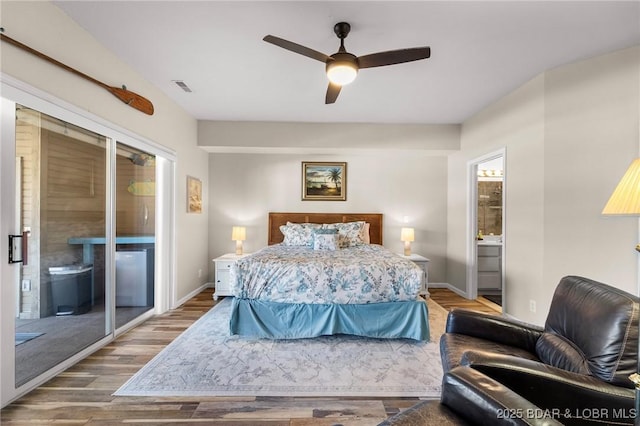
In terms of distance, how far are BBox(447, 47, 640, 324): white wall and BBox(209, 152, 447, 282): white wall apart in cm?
159

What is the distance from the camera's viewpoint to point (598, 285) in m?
Result: 1.56

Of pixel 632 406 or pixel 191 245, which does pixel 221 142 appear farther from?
pixel 632 406

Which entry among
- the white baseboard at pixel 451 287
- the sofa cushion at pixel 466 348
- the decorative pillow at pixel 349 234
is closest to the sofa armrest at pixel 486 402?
the sofa cushion at pixel 466 348

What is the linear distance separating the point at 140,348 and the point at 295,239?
7.60 ft

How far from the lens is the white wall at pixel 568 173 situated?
8.06 ft

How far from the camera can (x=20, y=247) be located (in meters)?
1.92

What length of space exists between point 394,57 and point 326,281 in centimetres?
207

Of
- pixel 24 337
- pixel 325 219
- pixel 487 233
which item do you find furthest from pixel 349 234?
pixel 24 337

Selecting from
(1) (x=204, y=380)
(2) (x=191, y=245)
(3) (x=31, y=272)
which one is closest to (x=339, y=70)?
(1) (x=204, y=380)

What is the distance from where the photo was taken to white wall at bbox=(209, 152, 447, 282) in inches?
192

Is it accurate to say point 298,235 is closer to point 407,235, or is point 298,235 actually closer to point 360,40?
point 407,235

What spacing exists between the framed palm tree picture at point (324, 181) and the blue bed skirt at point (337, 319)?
244 cm

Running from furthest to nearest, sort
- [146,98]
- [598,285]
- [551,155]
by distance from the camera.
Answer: [146,98] → [551,155] → [598,285]

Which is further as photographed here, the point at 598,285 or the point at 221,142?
the point at 221,142
